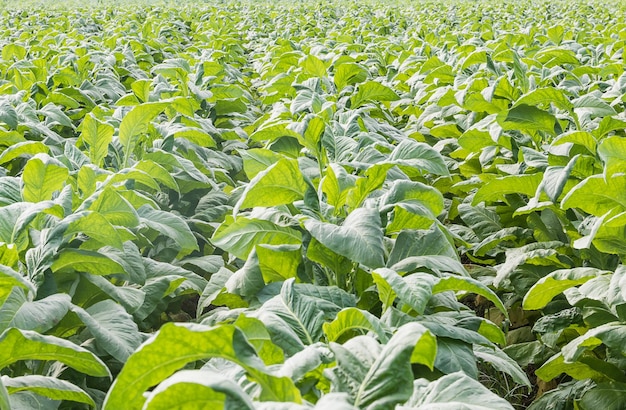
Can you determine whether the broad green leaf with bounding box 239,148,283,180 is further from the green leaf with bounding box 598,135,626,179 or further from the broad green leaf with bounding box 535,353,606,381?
the broad green leaf with bounding box 535,353,606,381

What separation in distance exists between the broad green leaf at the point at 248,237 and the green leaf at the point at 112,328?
0.46 meters

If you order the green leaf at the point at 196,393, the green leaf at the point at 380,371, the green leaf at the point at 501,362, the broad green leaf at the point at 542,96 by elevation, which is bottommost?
the green leaf at the point at 501,362

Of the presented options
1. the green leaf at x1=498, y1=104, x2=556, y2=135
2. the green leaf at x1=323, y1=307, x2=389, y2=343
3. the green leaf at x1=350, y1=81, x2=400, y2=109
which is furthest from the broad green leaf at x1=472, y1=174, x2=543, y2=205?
the green leaf at x1=323, y1=307, x2=389, y2=343

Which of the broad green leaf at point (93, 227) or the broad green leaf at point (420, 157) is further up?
the broad green leaf at point (93, 227)

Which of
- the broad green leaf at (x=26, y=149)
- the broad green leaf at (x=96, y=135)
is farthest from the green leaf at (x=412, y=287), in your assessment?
the broad green leaf at (x=26, y=149)

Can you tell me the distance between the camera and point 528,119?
134 inches

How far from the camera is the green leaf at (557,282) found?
2.63 metres

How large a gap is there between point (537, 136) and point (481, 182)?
0.42 metres

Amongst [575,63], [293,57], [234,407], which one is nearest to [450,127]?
[575,63]

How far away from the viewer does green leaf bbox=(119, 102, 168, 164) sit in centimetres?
323

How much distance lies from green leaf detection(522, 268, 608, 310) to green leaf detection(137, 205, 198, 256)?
4.25ft

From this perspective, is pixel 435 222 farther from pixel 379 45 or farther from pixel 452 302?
pixel 379 45

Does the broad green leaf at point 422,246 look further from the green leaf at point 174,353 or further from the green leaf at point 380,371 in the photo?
the green leaf at point 174,353

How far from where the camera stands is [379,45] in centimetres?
862
